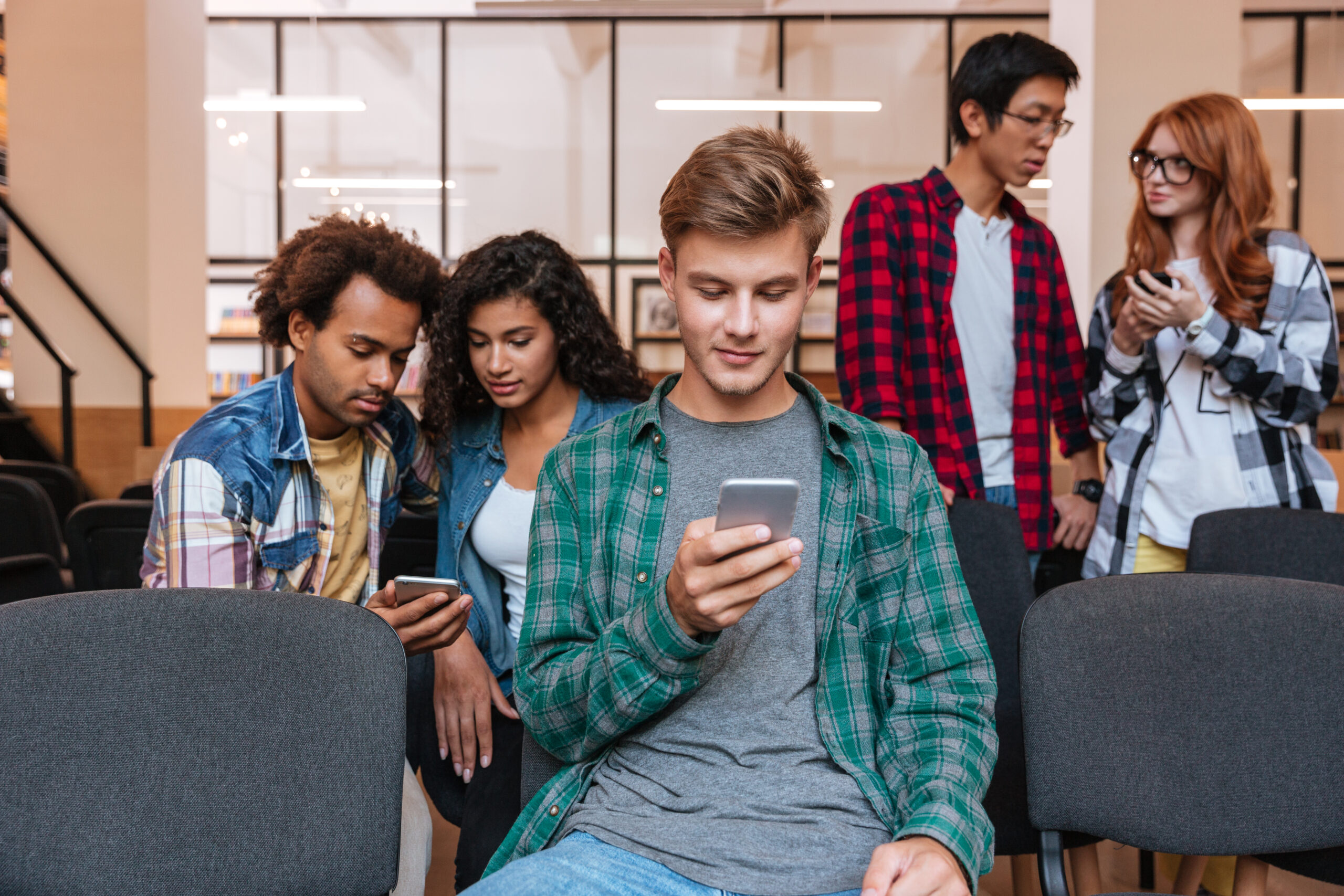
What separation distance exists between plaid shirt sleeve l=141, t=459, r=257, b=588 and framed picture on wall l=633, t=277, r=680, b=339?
20.5ft

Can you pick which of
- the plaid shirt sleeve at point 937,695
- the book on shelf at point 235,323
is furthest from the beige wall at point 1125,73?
the book on shelf at point 235,323

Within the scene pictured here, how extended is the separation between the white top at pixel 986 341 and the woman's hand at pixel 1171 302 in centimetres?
30

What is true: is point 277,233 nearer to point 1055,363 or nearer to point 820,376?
point 820,376

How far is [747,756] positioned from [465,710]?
670mm

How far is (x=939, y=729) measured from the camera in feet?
3.71

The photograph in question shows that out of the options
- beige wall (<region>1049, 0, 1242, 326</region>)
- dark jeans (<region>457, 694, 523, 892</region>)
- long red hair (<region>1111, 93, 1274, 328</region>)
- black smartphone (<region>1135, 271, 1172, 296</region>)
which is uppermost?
beige wall (<region>1049, 0, 1242, 326</region>)

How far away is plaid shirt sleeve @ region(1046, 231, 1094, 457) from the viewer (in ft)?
7.02

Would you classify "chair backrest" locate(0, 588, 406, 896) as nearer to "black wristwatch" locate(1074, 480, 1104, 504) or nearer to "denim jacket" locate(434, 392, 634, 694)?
"denim jacket" locate(434, 392, 634, 694)

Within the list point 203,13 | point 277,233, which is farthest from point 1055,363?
point 277,233

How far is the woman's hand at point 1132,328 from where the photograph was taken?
1787mm

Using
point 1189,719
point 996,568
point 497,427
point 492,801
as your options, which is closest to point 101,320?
point 497,427

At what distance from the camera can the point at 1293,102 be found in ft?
19.8

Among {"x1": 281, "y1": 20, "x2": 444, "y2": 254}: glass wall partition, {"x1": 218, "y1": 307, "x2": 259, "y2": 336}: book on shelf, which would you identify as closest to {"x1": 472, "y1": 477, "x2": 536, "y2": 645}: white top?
{"x1": 281, "y1": 20, "x2": 444, "y2": 254}: glass wall partition

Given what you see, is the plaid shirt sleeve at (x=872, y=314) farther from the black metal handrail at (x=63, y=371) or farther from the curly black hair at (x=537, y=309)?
the black metal handrail at (x=63, y=371)
